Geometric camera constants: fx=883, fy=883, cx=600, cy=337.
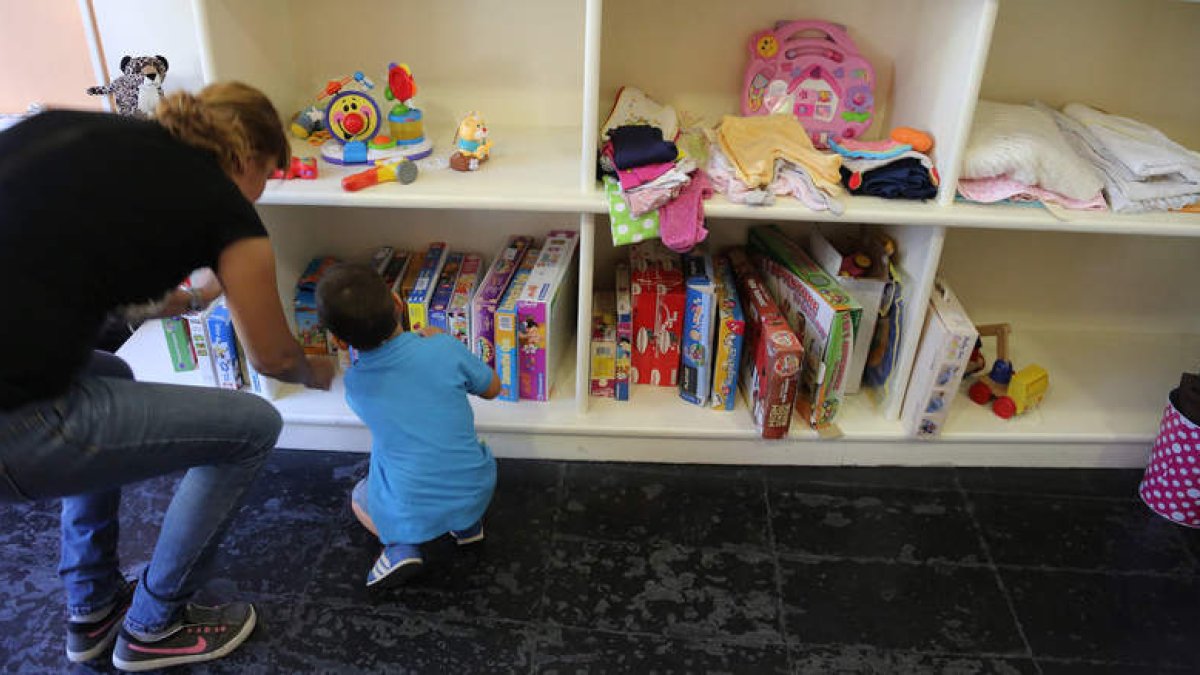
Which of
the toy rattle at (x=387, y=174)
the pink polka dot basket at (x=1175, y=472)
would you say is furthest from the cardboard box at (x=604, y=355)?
the pink polka dot basket at (x=1175, y=472)

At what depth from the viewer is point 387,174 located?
1680 millimetres

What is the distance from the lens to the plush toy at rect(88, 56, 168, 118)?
176 centimetres

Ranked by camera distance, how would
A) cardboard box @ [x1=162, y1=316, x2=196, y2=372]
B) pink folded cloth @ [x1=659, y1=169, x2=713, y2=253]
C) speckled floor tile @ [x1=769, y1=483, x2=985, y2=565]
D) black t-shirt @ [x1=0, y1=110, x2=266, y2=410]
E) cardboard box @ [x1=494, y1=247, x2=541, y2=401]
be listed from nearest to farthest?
black t-shirt @ [x1=0, y1=110, x2=266, y2=410], pink folded cloth @ [x1=659, y1=169, x2=713, y2=253], speckled floor tile @ [x1=769, y1=483, x2=985, y2=565], cardboard box @ [x1=494, y1=247, x2=541, y2=401], cardboard box @ [x1=162, y1=316, x2=196, y2=372]

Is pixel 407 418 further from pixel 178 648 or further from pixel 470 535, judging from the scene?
pixel 178 648

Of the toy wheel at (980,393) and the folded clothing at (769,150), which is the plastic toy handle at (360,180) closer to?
the folded clothing at (769,150)

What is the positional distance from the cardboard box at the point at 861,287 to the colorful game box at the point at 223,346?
1255mm

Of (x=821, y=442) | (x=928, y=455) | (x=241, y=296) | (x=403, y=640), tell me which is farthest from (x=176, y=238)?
(x=928, y=455)

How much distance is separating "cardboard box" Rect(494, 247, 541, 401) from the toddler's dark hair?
16.5 inches

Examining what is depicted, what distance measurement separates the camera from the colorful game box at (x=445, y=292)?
1879mm

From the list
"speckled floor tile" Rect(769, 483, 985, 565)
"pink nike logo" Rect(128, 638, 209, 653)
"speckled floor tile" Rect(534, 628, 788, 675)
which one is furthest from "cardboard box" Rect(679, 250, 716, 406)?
"pink nike logo" Rect(128, 638, 209, 653)

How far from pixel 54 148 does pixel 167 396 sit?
346mm

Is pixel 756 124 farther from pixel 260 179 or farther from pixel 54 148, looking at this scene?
pixel 54 148

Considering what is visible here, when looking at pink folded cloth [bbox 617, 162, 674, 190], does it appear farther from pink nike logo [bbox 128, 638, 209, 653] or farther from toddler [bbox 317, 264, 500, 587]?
pink nike logo [bbox 128, 638, 209, 653]

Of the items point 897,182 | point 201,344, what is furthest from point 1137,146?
point 201,344
